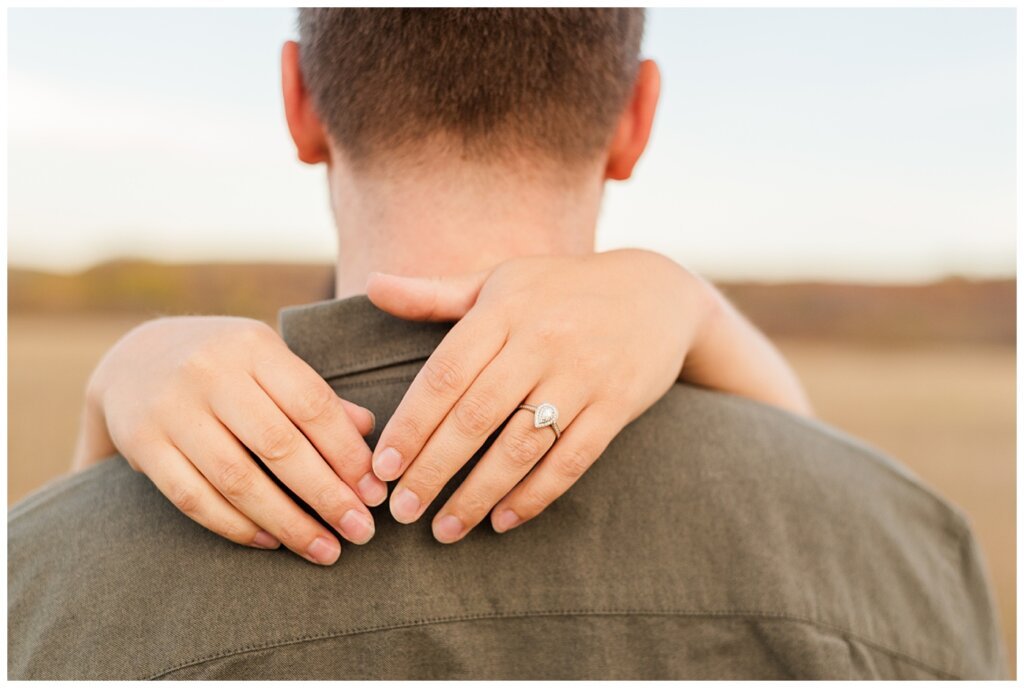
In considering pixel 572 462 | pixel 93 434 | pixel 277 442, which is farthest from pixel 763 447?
pixel 93 434

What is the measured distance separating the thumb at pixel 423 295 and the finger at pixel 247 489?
241mm

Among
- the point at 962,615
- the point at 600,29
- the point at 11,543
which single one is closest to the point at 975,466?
the point at 962,615

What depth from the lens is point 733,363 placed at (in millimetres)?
1387

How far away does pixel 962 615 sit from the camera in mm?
1291

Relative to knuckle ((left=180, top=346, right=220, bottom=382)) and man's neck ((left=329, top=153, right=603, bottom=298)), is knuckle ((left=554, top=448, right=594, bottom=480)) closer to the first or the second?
man's neck ((left=329, top=153, right=603, bottom=298))

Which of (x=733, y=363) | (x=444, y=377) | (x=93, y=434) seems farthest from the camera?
(x=733, y=363)

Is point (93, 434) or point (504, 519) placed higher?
point (504, 519)

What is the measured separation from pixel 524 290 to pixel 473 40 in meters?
0.40

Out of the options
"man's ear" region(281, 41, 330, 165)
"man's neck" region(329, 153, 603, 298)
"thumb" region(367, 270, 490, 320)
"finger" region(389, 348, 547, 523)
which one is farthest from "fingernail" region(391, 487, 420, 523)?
"man's ear" region(281, 41, 330, 165)

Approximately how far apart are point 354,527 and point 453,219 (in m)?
0.43

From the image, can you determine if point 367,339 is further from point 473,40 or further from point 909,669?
point 909,669

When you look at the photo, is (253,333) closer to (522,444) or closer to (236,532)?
(236,532)

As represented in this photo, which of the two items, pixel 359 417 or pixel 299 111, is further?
pixel 299 111

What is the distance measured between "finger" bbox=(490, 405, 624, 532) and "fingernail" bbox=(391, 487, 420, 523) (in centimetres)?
10
